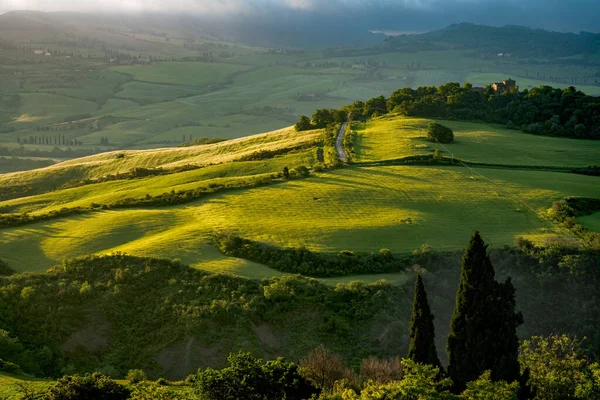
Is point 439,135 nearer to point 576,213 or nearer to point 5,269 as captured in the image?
point 576,213

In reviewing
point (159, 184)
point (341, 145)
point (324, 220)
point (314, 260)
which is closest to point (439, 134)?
point (341, 145)

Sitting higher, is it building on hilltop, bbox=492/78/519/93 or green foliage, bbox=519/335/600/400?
building on hilltop, bbox=492/78/519/93

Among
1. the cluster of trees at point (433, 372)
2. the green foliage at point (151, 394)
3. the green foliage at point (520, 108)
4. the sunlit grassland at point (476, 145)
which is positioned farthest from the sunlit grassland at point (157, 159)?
the green foliage at point (151, 394)

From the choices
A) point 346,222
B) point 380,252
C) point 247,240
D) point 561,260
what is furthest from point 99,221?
point 561,260

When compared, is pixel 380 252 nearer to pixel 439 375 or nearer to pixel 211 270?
pixel 211 270

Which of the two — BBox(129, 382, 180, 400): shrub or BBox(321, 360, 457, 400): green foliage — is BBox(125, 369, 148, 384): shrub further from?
BBox(321, 360, 457, 400): green foliage

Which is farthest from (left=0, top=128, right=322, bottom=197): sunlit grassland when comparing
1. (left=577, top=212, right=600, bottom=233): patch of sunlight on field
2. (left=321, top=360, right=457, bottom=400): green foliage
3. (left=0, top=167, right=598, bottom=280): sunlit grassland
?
(left=321, top=360, right=457, bottom=400): green foliage
